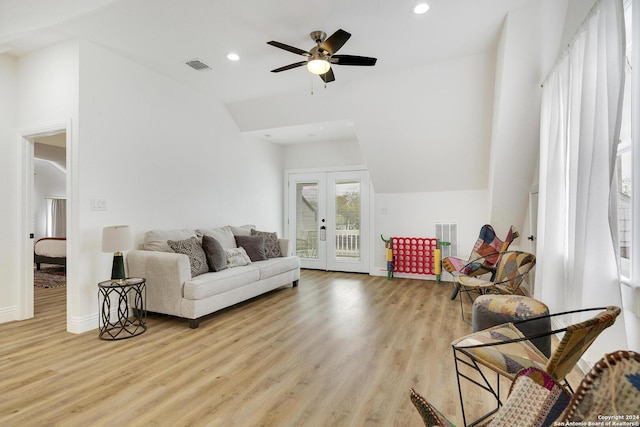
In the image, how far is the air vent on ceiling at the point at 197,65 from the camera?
3.83 meters

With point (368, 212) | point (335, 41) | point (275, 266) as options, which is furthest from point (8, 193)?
point (368, 212)

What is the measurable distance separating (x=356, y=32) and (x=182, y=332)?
342cm

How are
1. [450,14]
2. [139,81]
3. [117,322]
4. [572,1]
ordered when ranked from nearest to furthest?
[572,1] < [450,14] < [117,322] < [139,81]

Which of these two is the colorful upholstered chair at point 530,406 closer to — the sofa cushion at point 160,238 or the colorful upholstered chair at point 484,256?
the colorful upholstered chair at point 484,256

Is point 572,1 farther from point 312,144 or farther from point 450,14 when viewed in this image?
point 312,144

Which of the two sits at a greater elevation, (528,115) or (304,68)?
(304,68)

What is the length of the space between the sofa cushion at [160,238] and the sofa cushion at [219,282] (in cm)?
58

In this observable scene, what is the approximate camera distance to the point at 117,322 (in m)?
3.53

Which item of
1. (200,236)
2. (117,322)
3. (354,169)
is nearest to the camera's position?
(117,322)

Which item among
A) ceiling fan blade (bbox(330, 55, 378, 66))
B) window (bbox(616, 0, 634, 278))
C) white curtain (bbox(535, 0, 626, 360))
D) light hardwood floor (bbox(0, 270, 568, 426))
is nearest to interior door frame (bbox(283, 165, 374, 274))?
light hardwood floor (bbox(0, 270, 568, 426))

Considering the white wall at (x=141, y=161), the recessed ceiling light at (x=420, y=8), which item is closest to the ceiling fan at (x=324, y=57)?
the recessed ceiling light at (x=420, y=8)

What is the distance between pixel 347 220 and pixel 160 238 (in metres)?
3.57

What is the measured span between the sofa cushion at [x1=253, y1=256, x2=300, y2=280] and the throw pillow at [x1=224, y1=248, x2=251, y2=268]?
0.17m

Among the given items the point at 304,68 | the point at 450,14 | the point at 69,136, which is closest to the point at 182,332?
the point at 69,136
